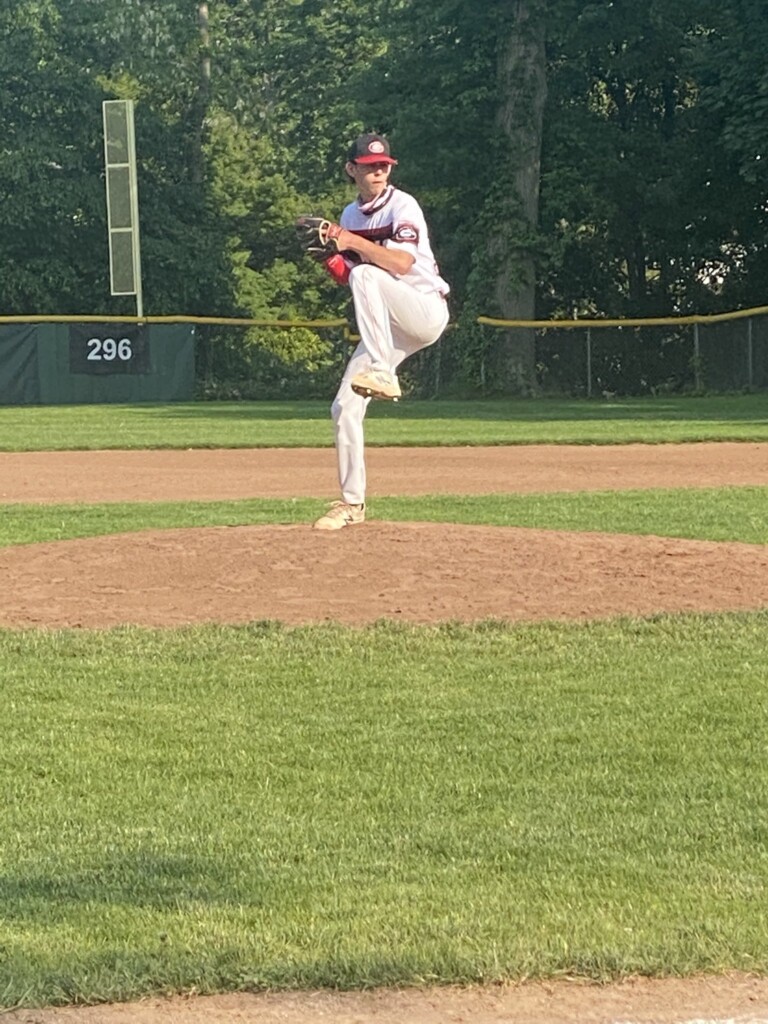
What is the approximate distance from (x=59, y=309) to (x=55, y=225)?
6.99 feet

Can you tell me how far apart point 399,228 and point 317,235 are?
553mm

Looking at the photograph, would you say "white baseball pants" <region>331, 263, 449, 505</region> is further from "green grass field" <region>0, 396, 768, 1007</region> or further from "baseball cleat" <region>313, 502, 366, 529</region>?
"green grass field" <region>0, 396, 768, 1007</region>

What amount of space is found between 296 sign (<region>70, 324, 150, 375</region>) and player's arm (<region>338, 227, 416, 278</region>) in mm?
25084

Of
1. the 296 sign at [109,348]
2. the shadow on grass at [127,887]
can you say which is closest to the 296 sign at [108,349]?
the 296 sign at [109,348]

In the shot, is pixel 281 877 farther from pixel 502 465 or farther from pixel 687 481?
pixel 502 465

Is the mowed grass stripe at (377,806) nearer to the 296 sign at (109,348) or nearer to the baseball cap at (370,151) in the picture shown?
the baseball cap at (370,151)

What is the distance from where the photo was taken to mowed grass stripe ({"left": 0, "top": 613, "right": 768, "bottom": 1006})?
3617 millimetres

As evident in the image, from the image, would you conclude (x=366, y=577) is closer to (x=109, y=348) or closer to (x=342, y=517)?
(x=342, y=517)

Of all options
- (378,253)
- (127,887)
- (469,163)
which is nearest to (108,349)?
(469,163)

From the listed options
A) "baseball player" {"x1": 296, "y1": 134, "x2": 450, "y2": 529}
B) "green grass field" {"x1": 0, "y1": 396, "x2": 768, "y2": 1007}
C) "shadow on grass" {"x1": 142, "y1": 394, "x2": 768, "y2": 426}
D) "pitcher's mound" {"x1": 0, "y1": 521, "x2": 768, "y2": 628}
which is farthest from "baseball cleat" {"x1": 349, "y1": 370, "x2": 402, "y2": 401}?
"shadow on grass" {"x1": 142, "y1": 394, "x2": 768, "y2": 426}

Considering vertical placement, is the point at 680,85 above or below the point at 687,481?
above

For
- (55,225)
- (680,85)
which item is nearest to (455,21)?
(680,85)

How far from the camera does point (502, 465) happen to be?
17109mm

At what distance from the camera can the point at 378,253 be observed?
8.14 m
